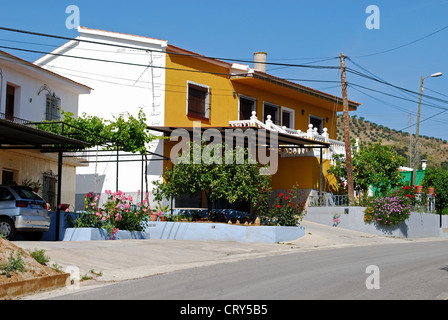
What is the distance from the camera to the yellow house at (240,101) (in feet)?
96.6

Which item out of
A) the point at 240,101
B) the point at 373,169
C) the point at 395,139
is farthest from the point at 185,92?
the point at 395,139

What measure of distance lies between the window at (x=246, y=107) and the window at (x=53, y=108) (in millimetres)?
9995

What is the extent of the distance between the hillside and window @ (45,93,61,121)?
66.2m

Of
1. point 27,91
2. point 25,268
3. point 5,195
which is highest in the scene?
point 27,91

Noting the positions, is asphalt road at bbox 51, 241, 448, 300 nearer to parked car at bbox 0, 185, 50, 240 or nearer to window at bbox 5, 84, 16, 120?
parked car at bbox 0, 185, 50, 240

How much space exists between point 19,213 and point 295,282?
9.60 m

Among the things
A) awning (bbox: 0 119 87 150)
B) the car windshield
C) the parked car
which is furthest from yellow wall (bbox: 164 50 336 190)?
the parked car

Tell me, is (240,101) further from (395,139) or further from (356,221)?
(395,139)

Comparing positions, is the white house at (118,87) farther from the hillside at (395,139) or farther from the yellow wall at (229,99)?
the hillside at (395,139)

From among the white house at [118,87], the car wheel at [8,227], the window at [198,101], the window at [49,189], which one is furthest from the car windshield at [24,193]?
the window at [198,101]

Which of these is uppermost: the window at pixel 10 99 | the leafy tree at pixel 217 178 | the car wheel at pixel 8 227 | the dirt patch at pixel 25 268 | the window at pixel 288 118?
the window at pixel 288 118

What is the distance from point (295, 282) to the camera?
11.1 metres
